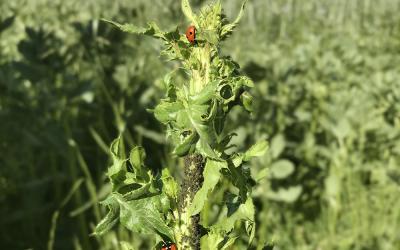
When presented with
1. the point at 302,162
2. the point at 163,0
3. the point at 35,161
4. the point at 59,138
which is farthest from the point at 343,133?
the point at 35,161

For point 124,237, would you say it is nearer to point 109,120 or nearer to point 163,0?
point 109,120

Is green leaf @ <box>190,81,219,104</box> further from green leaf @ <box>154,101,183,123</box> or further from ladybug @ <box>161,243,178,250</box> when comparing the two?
ladybug @ <box>161,243,178,250</box>

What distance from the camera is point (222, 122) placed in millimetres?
952

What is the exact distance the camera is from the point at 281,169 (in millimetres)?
3238

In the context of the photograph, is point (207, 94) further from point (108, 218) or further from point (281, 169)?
point (281, 169)

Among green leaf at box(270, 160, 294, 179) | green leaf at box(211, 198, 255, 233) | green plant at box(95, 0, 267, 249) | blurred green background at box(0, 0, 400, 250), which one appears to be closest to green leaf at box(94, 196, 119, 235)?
green plant at box(95, 0, 267, 249)

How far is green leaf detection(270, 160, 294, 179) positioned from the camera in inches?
126

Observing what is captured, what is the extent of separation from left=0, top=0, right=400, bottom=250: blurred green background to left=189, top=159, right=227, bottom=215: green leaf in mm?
1716

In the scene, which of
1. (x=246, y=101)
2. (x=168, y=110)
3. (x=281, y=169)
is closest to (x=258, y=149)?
(x=246, y=101)

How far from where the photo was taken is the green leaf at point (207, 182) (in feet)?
2.96

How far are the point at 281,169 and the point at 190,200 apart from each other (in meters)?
2.31

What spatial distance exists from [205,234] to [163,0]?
2.37m

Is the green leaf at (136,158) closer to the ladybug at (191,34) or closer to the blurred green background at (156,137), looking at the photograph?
the ladybug at (191,34)

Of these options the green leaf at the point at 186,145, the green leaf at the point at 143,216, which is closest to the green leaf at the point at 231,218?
the green leaf at the point at 143,216
